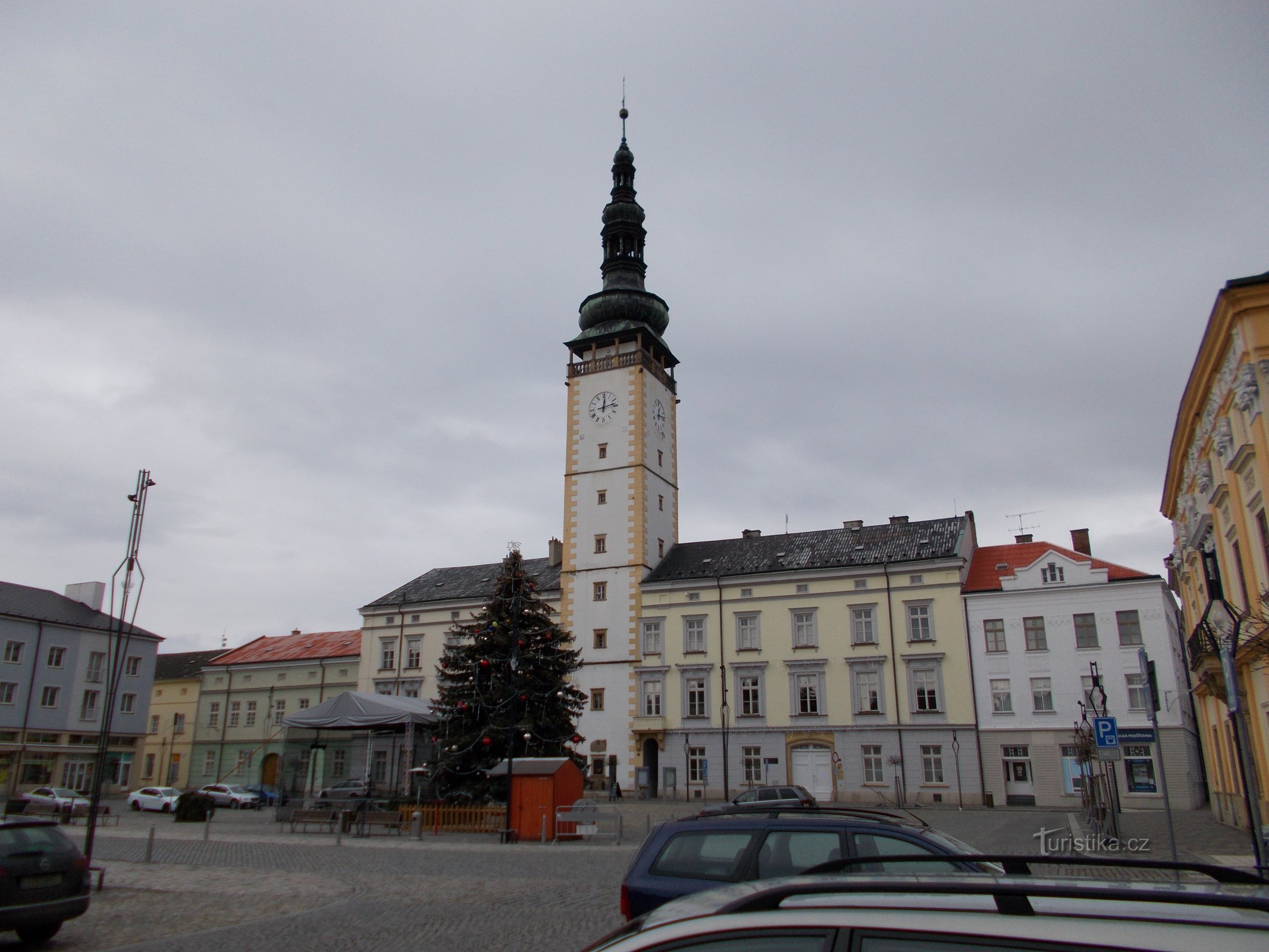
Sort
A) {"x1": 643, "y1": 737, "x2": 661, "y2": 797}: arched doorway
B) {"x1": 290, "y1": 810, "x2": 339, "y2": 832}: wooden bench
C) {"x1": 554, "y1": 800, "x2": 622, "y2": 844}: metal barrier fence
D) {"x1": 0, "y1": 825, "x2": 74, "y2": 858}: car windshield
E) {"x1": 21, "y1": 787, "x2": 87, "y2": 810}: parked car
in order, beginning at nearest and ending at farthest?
{"x1": 0, "y1": 825, "x2": 74, "y2": 858}: car windshield, {"x1": 554, "y1": 800, "x2": 622, "y2": 844}: metal barrier fence, {"x1": 290, "y1": 810, "x2": 339, "y2": 832}: wooden bench, {"x1": 21, "y1": 787, "x2": 87, "y2": 810}: parked car, {"x1": 643, "y1": 737, "x2": 661, "y2": 797}: arched doorway

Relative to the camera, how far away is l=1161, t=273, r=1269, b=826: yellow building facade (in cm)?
1625

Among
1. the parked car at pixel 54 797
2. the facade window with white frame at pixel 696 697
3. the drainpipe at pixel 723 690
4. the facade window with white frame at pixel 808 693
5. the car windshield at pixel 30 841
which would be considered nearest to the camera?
the car windshield at pixel 30 841

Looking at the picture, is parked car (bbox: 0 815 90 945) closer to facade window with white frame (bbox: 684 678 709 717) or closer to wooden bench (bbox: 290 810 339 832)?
wooden bench (bbox: 290 810 339 832)

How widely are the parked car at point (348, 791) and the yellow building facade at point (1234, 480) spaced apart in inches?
1009

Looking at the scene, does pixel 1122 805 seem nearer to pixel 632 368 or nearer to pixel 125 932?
pixel 632 368

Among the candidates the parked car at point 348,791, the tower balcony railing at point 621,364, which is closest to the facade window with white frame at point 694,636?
the tower balcony railing at point 621,364

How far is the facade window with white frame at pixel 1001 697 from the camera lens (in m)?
40.7

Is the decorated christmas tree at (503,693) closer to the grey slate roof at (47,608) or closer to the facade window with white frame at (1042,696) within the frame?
the facade window with white frame at (1042,696)

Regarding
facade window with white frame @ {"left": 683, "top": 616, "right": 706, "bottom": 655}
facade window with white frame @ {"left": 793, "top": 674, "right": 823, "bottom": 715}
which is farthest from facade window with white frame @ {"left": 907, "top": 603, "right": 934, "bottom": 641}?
facade window with white frame @ {"left": 683, "top": 616, "right": 706, "bottom": 655}

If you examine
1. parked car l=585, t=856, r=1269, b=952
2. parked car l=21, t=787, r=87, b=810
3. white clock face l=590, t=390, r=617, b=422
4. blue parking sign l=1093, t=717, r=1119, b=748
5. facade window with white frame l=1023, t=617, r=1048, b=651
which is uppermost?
white clock face l=590, t=390, r=617, b=422

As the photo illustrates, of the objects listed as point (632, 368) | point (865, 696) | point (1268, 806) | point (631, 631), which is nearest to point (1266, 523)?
point (1268, 806)

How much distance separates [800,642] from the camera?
45375 mm

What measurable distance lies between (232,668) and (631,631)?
31786mm

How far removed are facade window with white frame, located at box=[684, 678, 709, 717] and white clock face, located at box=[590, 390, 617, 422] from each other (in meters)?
15.7
